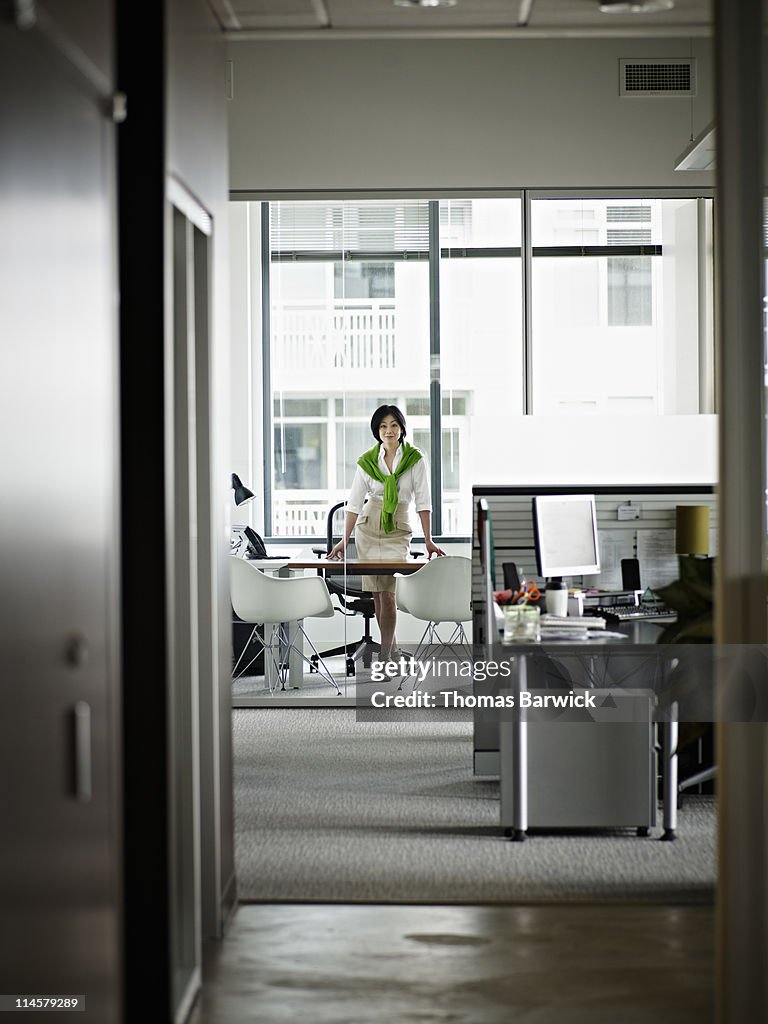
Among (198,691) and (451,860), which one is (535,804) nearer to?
(451,860)

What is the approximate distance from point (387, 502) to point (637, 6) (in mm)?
3990

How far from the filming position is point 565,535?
5.58 meters

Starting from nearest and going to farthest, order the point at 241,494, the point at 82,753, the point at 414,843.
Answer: the point at 82,753, the point at 414,843, the point at 241,494

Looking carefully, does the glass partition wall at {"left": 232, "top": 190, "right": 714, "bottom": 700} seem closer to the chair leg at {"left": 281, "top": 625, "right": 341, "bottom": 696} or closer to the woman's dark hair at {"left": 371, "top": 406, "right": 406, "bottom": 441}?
the woman's dark hair at {"left": 371, "top": 406, "right": 406, "bottom": 441}

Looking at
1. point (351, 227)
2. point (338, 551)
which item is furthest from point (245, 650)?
point (351, 227)

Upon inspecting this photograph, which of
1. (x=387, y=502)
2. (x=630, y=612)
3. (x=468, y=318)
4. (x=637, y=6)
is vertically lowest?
(x=630, y=612)

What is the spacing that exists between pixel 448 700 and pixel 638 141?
12.3ft

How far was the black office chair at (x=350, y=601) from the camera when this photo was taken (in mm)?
6895

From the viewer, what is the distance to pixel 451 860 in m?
4.11

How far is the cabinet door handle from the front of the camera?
2121mm

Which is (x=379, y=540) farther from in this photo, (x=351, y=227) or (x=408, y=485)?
(x=351, y=227)

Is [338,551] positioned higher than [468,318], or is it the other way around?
[468,318]

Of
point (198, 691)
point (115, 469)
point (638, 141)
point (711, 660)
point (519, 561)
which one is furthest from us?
point (638, 141)

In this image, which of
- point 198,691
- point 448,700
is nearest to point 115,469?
point 198,691
